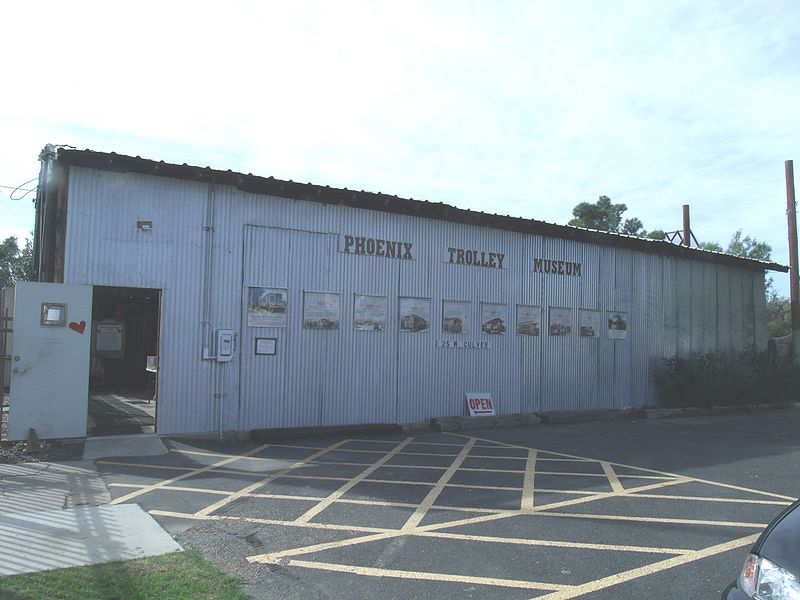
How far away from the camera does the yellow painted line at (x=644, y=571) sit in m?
4.42

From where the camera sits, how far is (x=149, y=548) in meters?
5.18

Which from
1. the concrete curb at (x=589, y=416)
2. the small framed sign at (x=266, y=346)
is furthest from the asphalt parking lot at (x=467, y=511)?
the concrete curb at (x=589, y=416)

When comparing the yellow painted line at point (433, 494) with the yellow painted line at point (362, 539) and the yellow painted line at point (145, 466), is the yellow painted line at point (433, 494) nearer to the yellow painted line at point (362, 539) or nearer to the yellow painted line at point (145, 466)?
the yellow painted line at point (362, 539)

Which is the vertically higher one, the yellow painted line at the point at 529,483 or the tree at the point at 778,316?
the tree at the point at 778,316

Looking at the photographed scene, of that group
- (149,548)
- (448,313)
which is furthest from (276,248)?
(149,548)

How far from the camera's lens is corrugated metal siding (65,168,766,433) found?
10578 mm

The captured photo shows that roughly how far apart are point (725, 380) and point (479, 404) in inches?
323

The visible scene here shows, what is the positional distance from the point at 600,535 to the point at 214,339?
7557 mm

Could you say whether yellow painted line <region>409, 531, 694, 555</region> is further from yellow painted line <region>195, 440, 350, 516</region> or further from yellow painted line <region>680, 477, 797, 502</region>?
yellow painted line <region>680, 477, 797, 502</region>

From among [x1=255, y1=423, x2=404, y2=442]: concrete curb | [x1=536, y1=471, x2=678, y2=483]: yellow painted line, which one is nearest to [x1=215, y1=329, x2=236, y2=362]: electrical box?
[x1=255, y1=423, x2=404, y2=442]: concrete curb

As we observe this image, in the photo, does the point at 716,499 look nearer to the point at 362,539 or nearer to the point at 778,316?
the point at 362,539

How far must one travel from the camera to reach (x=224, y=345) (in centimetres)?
1107

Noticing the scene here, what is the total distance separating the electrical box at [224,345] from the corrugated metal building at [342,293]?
12 cm

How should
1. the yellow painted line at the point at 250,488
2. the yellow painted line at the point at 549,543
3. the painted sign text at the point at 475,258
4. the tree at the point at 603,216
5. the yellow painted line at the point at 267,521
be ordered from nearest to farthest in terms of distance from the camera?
the yellow painted line at the point at 549,543 → the yellow painted line at the point at 267,521 → the yellow painted line at the point at 250,488 → the painted sign text at the point at 475,258 → the tree at the point at 603,216
